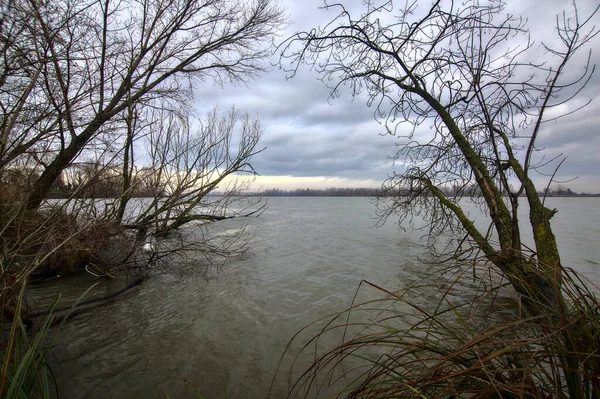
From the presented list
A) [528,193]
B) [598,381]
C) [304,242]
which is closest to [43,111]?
[598,381]

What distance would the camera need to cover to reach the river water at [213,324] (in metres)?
3.40

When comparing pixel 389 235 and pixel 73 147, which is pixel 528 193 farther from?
pixel 389 235

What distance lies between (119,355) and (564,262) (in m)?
12.4

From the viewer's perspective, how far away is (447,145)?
5453mm

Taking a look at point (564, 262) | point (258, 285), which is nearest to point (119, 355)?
point (258, 285)

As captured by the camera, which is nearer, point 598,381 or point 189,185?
point 598,381

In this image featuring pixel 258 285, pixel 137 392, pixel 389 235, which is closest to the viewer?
pixel 137 392

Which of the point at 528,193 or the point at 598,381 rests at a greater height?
the point at 528,193

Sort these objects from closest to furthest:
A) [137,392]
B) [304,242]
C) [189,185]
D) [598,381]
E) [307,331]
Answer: [598,381] → [137,392] → [307,331] → [189,185] → [304,242]

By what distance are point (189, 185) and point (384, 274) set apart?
7376mm

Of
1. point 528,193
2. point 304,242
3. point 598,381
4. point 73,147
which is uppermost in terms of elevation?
point 73,147

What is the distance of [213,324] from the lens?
194 inches

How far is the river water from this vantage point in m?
3.40

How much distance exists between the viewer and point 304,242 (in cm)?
1358
